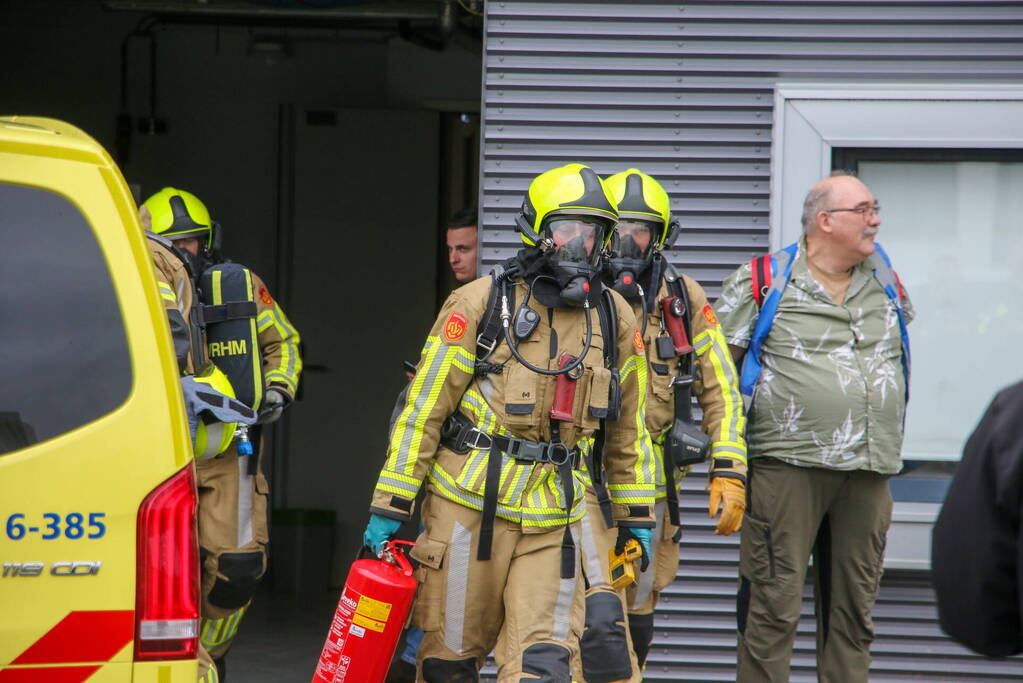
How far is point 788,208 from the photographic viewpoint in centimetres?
538

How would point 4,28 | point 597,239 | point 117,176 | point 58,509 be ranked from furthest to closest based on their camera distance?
point 4,28, point 597,239, point 117,176, point 58,509

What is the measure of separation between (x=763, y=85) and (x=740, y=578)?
212 centimetres

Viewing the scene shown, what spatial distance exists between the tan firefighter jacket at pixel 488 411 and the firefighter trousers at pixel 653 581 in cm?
80

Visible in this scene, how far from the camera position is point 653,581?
479 centimetres

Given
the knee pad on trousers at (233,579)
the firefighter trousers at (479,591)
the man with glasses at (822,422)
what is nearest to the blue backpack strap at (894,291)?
the man with glasses at (822,422)

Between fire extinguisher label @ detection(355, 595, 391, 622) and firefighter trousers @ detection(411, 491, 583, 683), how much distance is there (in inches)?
7.0

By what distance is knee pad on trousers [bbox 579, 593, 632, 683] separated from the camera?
4.13 m

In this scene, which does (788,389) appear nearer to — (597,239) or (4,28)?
(597,239)

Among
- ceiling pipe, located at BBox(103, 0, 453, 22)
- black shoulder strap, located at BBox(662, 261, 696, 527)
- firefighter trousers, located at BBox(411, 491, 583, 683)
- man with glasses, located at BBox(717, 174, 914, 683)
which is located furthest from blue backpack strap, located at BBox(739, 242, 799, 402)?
ceiling pipe, located at BBox(103, 0, 453, 22)

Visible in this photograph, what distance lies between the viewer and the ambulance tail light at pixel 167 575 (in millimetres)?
2553

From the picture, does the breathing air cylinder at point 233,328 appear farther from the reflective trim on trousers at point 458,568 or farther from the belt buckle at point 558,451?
the belt buckle at point 558,451

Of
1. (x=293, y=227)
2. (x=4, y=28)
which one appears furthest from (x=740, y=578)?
(x=4, y=28)

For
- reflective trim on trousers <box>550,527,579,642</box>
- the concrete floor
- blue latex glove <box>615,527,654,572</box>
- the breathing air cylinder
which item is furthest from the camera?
the concrete floor

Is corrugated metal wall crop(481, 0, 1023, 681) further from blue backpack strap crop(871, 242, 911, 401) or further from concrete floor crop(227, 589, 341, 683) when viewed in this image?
concrete floor crop(227, 589, 341, 683)
